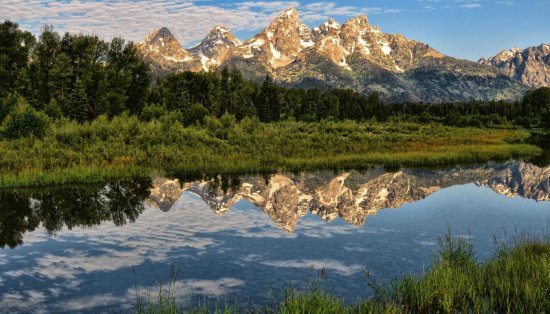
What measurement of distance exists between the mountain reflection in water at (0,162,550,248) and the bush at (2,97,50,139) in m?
16.0

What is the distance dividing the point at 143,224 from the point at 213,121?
1562 inches

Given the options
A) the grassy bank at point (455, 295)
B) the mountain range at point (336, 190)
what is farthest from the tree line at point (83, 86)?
the grassy bank at point (455, 295)

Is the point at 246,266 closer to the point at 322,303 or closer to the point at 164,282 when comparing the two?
the point at 164,282

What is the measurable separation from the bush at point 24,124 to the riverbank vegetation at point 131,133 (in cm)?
10

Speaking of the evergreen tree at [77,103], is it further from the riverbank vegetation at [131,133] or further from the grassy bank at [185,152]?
the grassy bank at [185,152]

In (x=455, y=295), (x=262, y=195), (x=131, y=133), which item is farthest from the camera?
(x=131, y=133)

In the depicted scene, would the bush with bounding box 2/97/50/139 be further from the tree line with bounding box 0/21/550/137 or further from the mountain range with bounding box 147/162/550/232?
the mountain range with bounding box 147/162/550/232

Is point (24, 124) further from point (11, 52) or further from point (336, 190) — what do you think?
point (11, 52)

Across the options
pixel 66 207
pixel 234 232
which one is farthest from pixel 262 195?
pixel 66 207

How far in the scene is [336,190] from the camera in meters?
36.3

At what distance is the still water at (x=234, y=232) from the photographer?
51.0ft

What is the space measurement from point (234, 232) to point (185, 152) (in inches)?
1061

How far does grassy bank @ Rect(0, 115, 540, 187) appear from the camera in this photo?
128 feet

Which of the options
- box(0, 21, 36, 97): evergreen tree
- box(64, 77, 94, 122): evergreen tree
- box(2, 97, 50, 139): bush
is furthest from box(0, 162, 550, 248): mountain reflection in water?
box(0, 21, 36, 97): evergreen tree
